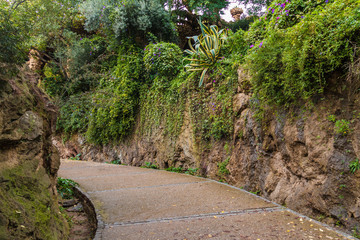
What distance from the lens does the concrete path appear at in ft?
8.14

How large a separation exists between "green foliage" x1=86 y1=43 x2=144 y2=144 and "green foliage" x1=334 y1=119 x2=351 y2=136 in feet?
21.0

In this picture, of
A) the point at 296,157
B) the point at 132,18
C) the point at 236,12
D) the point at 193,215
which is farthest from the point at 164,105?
the point at 236,12

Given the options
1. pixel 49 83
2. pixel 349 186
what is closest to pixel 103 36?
pixel 49 83

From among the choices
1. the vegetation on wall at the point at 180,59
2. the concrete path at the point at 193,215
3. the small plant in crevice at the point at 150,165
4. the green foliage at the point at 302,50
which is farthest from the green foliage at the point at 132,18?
the concrete path at the point at 193,215

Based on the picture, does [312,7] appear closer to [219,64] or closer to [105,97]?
[219,64]

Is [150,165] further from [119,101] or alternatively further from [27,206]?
[27,206]

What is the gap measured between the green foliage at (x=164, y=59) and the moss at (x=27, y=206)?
5.16m

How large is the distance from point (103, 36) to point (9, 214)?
1098 centimetres

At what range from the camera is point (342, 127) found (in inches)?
97.0

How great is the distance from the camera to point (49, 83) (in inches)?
458

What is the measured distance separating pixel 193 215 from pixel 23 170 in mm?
1926

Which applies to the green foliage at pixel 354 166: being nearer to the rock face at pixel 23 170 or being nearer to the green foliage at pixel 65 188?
the rock face at pixel 23 170

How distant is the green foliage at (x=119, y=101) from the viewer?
8172 mm

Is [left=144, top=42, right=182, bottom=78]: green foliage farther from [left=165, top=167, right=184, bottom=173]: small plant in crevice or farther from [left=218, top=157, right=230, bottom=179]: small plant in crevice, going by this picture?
[left=218, top=157, right=230, bottom=179]: small plant in crevice
